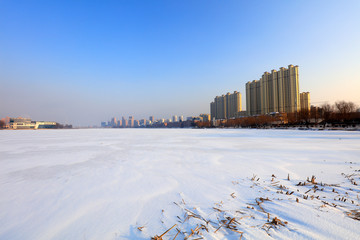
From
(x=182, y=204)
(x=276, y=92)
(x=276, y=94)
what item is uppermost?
(x=276, y=92)

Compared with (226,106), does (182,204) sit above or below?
below

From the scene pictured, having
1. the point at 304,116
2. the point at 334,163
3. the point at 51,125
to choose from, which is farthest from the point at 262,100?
the point at 51,125

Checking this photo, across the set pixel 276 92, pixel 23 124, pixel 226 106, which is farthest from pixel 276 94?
pixel 23 124

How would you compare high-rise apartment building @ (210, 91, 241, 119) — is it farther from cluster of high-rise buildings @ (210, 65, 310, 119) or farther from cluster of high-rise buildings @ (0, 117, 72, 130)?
cluster of high-rise buildings @ (0, 117, 72, 130)

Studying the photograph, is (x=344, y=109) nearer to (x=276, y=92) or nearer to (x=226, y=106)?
(x=276, y=92)

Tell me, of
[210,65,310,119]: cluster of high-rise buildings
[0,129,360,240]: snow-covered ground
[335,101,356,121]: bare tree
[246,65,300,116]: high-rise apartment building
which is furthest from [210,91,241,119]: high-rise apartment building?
[0,129,360,240]: snow-covered ground

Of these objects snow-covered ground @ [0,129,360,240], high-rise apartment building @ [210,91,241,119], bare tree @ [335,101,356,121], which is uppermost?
high-rise apartment building @ [210,91,241,119]

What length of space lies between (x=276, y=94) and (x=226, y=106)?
46317mm

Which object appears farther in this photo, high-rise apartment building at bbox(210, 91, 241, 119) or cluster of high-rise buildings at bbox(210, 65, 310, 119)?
high-rise apartment building at bbox(210, 91, 241, 119)

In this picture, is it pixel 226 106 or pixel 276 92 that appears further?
pixel 226 106

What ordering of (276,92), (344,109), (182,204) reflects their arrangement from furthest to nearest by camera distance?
1. (276,92)
2. (344,109)
3. (182,204)

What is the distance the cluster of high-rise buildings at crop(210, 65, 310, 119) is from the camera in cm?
6412

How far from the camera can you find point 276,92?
71.1 meters

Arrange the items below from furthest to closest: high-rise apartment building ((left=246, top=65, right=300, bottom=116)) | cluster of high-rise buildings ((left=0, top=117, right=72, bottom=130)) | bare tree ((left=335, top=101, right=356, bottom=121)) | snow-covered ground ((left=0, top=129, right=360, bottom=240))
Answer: cluster of high-rise buildings ((left=0, top=117, right=72, bottom=130))
high-rise apartment building ((left=246, top=65, right=300, bottom=116))
bare tree ((left=335, top=101, right=356, bottom=121))
snow-covered ground ((left=0, top=129, right=360, bottom=240))
